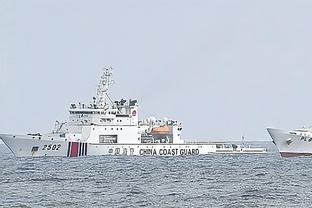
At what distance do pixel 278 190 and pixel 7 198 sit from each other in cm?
1439

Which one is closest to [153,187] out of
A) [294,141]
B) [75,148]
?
[75,148]

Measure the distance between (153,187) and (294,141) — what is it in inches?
1915

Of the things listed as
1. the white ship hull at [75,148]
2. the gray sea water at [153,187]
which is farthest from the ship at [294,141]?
the gray sea water at [153,187]

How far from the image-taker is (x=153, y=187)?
44188 mm

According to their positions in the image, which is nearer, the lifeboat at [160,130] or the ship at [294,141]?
the ship at [294,141]

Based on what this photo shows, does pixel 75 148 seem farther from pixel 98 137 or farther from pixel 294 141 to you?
pixel 294 141

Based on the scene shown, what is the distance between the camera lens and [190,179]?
5075cm

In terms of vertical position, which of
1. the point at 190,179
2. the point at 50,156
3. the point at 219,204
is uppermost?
the point at 50,156

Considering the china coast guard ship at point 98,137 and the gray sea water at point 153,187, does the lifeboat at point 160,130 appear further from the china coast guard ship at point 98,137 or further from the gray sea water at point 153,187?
the gray sea water at point 153,187

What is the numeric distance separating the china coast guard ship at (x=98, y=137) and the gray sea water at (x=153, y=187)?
2486cm

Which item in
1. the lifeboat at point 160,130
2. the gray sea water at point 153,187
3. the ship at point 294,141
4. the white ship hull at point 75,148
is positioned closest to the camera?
the gray sea water at point 153,187

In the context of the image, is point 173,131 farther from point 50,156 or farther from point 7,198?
point 7,198

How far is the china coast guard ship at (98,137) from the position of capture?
86.3m

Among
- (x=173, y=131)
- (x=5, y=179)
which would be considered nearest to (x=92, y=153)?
(x=173, y=131)
